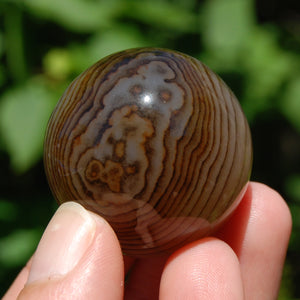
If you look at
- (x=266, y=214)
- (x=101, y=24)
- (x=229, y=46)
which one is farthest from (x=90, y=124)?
(x=229, y=46)

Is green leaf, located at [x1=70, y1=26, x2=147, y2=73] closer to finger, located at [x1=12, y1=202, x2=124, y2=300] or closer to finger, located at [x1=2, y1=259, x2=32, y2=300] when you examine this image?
finger, located at [x1=2, y1=259, x2=32, y2=300]

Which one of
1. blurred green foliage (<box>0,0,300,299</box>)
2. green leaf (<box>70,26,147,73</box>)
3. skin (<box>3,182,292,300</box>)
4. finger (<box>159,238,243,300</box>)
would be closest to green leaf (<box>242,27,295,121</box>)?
blurred green foliage (<box>0,0,300,299</box>)

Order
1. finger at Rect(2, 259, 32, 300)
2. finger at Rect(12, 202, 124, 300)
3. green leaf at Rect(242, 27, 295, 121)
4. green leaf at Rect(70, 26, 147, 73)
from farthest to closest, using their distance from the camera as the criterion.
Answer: green leaf at Rect(242, 27, 295, 121), green leaf at Rect(70, 26, 147, 73), finger at Rect(2, 259, 32, 300), finger at Rect(12, 202, 124, 300)

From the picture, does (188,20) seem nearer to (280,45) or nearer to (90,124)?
(280,45)

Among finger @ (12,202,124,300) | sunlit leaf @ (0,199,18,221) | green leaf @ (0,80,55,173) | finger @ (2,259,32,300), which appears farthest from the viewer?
sunlit leaf @ (0,199,18,221)

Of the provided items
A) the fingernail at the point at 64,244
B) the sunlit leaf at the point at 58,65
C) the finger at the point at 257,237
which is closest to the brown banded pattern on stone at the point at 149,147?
the fingernail at the point at 64,244

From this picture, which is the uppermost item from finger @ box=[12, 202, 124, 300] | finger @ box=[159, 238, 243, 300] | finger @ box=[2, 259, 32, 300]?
finger @ box=[12, 202, 124, 300]
